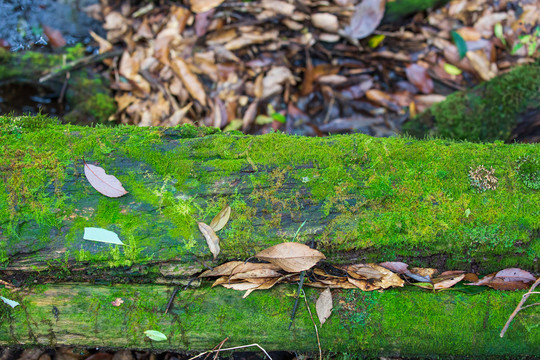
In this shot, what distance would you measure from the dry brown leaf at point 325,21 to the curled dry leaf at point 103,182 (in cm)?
296

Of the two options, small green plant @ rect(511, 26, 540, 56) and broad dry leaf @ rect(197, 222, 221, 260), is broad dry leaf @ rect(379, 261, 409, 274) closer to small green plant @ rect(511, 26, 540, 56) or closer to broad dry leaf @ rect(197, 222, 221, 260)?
broad dry leaf @ rect(197, 222, 221, 260)

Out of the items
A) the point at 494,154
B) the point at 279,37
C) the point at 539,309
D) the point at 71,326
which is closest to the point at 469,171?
the point at 494,154

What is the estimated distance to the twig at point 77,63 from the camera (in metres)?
3.75

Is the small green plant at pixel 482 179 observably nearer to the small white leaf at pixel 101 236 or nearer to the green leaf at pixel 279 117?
the small white leaf at pixel 101 236

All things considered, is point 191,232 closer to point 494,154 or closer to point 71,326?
point 71,326

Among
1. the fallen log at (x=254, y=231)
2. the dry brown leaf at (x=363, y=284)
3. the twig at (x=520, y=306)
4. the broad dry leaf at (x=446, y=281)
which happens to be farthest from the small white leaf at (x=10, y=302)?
the twig at (x=520, y=306)

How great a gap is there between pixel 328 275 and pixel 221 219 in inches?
23.4

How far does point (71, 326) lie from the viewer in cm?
163

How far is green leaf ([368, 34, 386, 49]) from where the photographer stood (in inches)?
151

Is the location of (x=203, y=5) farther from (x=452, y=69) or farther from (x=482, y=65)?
(x=482, y=65)

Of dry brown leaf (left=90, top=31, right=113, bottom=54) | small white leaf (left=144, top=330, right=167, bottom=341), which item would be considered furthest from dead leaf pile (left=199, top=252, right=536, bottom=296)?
dry brown leaf (left=90, top=31, right=113, bottom=54)

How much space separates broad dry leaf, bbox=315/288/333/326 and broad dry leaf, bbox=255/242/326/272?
164 millimetres

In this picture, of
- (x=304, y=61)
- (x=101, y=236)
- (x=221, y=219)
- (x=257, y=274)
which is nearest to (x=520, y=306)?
(x=257, y=274)

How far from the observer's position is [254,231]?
1.72 meters
